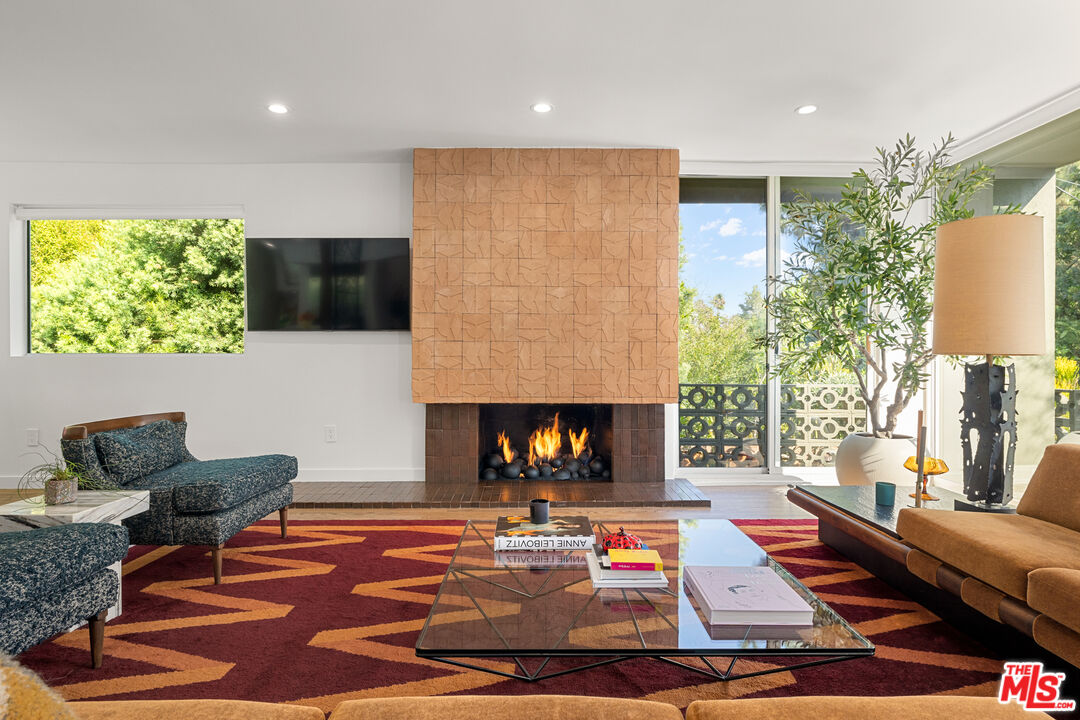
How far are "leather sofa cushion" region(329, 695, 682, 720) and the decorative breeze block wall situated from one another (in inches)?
140

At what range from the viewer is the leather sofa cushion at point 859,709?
96 centimetres

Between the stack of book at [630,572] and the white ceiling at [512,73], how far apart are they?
7.21 feet

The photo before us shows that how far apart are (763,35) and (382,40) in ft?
5.75

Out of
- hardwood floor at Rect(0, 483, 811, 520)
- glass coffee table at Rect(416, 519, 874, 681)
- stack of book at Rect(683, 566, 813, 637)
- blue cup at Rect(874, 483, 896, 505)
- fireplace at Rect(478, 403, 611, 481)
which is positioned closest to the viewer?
glass coffee table at Rect(416, 519, 874, 681)

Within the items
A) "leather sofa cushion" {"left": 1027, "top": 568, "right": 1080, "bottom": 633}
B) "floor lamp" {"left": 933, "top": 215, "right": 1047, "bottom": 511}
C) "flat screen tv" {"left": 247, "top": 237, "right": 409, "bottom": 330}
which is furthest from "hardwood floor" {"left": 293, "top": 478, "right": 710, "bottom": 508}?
"leather sofa cushion" {"left": 1027, "top": 568, "right": 1080, "bottom": 633}

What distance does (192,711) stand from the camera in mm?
949

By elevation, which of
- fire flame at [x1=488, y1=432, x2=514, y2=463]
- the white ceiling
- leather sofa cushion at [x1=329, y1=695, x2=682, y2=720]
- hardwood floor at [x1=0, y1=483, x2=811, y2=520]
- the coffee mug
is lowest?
hardwood floor at [x1=0, y1=483, x2=811, y2=520]

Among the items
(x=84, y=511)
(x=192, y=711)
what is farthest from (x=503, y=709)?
(x=84, y=511)

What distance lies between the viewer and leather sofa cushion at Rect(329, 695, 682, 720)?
94 cm

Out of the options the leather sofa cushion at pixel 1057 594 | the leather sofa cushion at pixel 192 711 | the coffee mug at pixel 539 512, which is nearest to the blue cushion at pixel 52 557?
the leather sofa cushion at pixel 192 711

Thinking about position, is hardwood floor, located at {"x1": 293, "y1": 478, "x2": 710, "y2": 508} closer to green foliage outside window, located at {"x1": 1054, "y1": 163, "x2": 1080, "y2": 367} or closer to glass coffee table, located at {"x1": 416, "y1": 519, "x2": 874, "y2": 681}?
glass coffee table, located at {"x1": 416, "y1": 519, "x2": 874, "y2": 681}

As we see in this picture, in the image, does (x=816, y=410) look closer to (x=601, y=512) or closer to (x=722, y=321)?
(x=722, y=321)

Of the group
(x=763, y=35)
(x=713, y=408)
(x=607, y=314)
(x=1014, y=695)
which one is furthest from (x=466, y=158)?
(x=1014, y=695)

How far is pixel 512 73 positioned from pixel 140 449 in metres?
2.56
